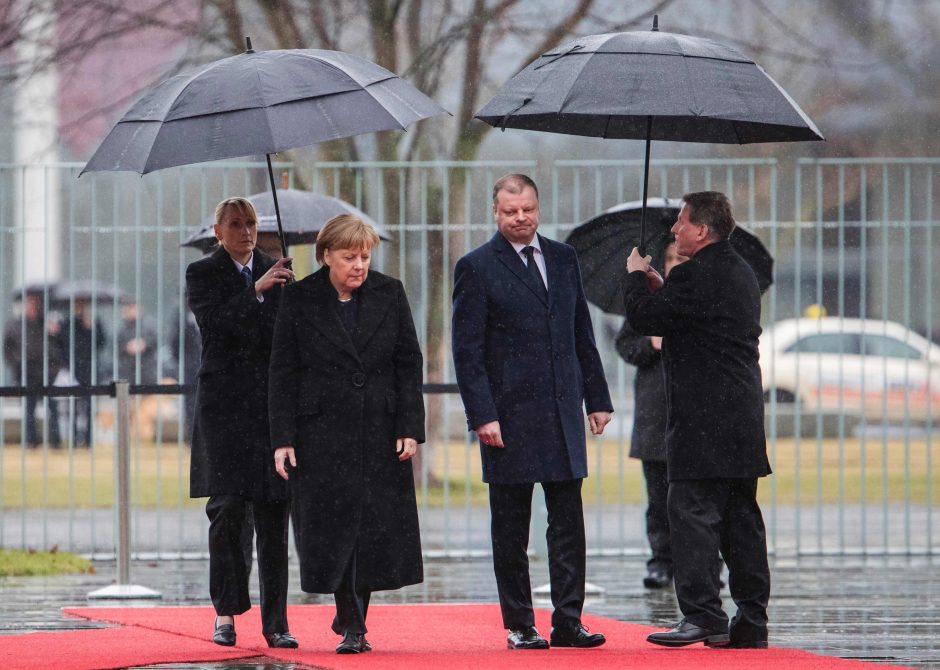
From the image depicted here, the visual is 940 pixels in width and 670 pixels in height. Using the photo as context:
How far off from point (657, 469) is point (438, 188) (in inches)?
167

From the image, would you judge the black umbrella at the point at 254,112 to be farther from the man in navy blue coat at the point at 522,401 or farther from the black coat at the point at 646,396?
the black coat at the point at 646,396

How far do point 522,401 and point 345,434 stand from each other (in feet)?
2.08

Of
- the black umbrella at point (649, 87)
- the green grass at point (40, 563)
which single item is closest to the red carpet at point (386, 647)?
the black umbrella at point (649, 87)

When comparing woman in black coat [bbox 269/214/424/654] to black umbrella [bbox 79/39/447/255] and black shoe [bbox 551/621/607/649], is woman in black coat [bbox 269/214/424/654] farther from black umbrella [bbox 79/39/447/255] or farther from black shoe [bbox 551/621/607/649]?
black shoe [bbox 551/621/607/649]

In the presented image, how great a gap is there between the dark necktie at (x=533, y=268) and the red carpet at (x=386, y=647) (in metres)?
1.26

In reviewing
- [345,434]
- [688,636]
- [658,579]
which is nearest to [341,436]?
[345,434]

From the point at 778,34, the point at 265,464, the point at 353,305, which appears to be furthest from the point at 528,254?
the point at 778,34

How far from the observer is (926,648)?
21.2 feet

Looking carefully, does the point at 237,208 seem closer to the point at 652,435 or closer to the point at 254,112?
the point at 254,112

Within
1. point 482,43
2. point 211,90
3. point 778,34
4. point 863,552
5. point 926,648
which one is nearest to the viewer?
point 211,90

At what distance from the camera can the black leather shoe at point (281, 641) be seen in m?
6.32

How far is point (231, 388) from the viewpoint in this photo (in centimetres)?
637

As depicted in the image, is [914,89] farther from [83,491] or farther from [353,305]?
[353,305]

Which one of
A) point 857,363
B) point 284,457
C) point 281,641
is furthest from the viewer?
point 857,363
